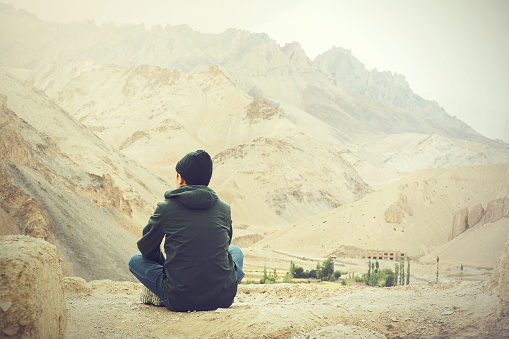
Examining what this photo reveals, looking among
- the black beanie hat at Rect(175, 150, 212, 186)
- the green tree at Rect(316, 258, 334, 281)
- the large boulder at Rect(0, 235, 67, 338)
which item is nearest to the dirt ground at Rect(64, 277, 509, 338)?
the large boulder at Rect(0, 235, 67, 338)

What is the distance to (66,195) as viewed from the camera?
2309 cm

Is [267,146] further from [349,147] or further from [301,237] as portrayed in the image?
[349,147]

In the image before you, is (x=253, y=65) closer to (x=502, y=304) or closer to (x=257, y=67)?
(x=257, y=67)

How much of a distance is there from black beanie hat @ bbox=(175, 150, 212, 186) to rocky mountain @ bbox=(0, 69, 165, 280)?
11854 millimetres

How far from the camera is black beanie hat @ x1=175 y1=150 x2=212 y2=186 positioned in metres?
5.00

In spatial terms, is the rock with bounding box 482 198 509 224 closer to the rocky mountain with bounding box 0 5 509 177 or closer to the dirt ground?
the dirt ground

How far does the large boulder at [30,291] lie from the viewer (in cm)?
341

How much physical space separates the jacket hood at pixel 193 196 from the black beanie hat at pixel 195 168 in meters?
0.24

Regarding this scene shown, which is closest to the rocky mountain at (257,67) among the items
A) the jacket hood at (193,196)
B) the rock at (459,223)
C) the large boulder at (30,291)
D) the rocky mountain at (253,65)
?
the rocky mountain at (253,65)

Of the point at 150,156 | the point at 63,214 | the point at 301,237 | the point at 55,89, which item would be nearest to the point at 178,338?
the point at 63,214

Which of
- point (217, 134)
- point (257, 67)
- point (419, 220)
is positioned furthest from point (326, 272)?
point (257, 67)

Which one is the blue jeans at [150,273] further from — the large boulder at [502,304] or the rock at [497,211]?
the rock at [497,211]

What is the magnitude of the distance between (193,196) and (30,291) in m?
1.65

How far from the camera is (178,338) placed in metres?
4.32
